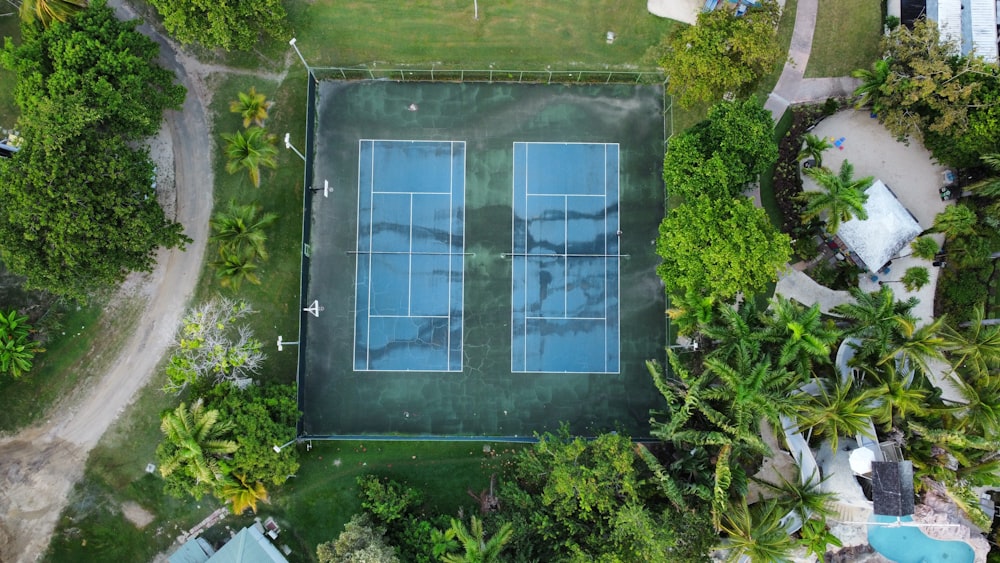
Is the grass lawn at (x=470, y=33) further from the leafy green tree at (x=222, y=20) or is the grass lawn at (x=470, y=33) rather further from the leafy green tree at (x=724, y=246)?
the leafy green tree at (x=724, y=246)

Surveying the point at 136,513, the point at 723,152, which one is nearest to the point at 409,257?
the point at 723,152

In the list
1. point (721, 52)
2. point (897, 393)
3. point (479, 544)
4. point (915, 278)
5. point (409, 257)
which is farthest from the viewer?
point (409, 257)

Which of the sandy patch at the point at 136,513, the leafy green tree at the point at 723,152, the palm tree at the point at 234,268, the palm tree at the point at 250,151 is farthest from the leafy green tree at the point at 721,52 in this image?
the sandy patch at the point at 136,513

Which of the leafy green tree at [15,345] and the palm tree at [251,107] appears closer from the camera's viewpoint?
the leafy green tree at [15,345]

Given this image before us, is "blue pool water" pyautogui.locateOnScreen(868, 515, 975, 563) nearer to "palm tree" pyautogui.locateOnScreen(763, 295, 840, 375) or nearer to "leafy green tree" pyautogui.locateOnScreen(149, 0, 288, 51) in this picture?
"palm tree" pyautogui.locateOnScreen(763, 295, 840, 375)

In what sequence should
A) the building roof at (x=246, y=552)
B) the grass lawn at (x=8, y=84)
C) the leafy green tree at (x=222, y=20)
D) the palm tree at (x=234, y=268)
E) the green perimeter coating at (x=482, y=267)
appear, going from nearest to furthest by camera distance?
the leafy green tree at (x=222, y=20) < the building roof at (x=246, y=552) < the palm tree at (x=234, y=268) < the green perimeter coating at (x=482, y=267) < the grass lawn at (x=8, y=84)

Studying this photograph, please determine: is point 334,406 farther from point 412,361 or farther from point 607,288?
point 607,288

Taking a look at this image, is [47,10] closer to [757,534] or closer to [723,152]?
[723,152]
